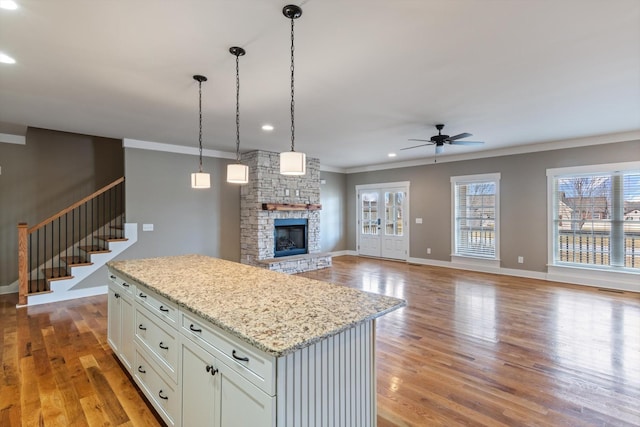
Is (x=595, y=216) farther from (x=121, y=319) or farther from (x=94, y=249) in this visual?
(x=94, y=249)

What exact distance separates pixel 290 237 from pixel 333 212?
2.33 m

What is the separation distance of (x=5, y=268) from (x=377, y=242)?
7796 millimetres

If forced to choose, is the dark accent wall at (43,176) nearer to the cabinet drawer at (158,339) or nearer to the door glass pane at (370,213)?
the cabinet drawer at (158,339)

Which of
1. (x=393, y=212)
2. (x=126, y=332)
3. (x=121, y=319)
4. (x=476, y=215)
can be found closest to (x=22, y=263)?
(x=121, y=319)

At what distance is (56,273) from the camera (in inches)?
208

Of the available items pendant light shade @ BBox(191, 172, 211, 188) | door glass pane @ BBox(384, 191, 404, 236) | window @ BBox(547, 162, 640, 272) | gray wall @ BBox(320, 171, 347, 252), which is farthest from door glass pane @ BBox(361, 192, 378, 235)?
pendant light shade @ BBox(191, 172, 211, 188)

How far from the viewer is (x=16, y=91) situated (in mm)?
3369

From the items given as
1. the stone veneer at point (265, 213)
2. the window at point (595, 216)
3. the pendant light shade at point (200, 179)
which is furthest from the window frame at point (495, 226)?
the pendant light shade at point (200, 179)

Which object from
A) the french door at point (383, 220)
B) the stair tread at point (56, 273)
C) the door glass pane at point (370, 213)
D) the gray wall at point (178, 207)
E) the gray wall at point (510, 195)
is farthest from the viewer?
the door glass pane at point (370, 213)

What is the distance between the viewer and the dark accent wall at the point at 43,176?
526 cm

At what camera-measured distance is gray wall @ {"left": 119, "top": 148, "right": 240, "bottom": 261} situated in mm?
5625

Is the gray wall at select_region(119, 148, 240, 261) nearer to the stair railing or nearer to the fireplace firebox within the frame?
the stair railing

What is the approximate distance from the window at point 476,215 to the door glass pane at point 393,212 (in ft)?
4.80

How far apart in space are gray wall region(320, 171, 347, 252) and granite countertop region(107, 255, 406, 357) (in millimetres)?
6337
